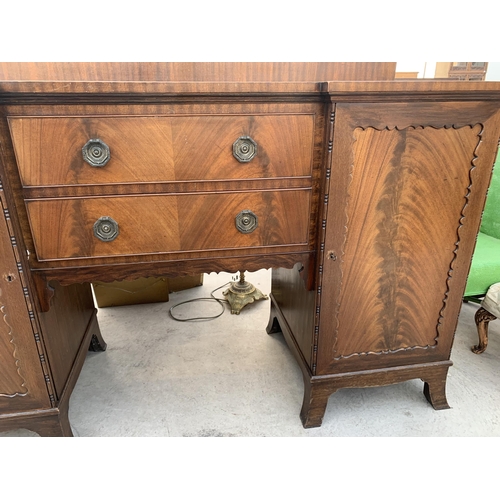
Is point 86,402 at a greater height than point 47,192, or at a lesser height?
lesser

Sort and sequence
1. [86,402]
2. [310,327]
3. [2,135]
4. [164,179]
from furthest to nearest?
[86,402]
[310,327]
[164,179]
[2,135]

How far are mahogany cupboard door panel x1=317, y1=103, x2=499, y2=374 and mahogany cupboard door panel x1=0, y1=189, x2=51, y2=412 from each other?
85 cm

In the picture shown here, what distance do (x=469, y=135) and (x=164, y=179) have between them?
2.80ft

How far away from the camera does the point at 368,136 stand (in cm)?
100

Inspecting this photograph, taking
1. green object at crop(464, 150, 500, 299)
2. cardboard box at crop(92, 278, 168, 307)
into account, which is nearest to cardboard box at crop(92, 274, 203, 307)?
cardboard box at crop(92, 278, 168, 307)

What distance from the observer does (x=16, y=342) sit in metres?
1.06

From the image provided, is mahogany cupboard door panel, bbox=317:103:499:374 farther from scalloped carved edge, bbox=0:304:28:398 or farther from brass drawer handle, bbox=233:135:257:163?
scalloped carved edge, bbox=0:304:28:398

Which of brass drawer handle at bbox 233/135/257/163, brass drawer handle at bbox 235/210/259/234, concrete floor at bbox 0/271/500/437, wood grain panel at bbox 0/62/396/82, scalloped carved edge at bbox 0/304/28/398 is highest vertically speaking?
wood grain panel at bbox 0/62/396/82

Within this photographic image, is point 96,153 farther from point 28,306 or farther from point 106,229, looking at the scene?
point 28,306

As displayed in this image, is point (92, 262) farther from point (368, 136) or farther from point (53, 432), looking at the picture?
point (368, 136)

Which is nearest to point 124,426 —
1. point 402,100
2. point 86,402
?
point 86,402

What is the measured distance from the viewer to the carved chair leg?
5.29 feet

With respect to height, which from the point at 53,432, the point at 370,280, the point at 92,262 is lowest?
the point at 53,432

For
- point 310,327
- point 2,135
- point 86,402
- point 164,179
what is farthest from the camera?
point 86,402
